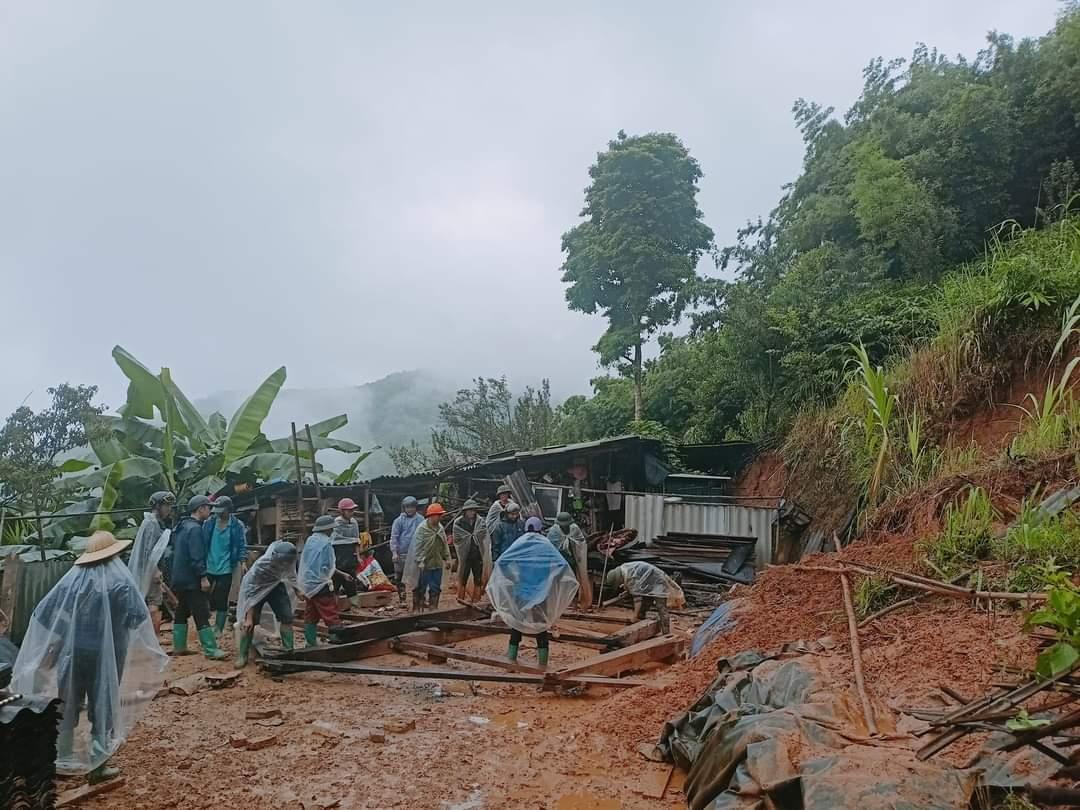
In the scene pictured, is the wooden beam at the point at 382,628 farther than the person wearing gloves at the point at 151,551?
Yes

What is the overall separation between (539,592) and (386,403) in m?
76.1

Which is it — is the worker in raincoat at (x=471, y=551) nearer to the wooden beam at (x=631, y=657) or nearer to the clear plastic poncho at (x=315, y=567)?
the clear plastic poncho at (x=315, y=567)

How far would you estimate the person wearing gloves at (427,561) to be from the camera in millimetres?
10453

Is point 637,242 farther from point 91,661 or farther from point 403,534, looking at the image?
point 91,661

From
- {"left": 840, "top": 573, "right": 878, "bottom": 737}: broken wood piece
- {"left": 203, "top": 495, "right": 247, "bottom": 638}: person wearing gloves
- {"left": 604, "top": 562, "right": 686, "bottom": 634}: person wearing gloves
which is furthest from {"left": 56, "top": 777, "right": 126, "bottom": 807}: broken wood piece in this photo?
{"left": 604, "top": 562, "right": 686, "bottom": 634}: person wearing gloves

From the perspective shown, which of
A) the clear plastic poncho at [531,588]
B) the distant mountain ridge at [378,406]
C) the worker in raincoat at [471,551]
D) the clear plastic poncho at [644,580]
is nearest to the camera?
the clear plastic poncho at [531,588]

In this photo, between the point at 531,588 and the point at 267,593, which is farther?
the point at 267,593

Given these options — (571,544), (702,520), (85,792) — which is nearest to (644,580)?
(571,544)

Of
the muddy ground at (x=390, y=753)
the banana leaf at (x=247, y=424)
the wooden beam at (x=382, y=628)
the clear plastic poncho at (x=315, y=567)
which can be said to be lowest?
the muddy ground at (x=390, y=753)

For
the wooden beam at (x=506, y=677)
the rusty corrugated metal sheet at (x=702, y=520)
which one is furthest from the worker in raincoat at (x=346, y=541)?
the rusty corrugated metal sheet at (x=702, y=520)

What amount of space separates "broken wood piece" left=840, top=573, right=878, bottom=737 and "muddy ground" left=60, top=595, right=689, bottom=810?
4.02 feet

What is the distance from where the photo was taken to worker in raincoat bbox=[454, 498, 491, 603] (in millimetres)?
11047

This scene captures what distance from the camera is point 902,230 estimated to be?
1429cm

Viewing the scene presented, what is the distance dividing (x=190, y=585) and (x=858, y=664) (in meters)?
6.99
